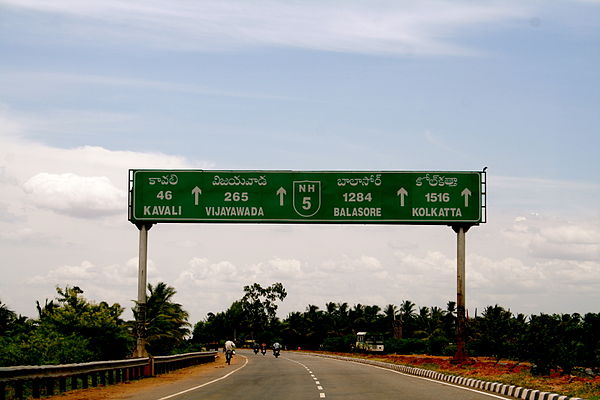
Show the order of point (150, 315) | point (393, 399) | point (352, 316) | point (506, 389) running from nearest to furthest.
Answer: point (393, 399)
point (506, 389)
point (150, 315)
point (352, 316)

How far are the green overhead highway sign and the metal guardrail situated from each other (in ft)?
19.3

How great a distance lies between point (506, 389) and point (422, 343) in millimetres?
70720

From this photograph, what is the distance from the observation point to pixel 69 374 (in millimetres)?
22016

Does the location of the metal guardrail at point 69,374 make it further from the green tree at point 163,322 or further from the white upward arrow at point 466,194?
the green tree at point 163,322

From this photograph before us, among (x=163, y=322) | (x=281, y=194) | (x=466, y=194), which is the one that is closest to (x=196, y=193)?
(x=281, y=194)

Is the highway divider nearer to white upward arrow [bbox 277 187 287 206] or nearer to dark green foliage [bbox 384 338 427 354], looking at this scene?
white upward arrow [bbox 277 187 287 206]

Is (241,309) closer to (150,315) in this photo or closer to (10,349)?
(150,315)

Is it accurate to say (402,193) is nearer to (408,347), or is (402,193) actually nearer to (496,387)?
(496,387)

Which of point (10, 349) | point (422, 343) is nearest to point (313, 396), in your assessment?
point (10, 349)

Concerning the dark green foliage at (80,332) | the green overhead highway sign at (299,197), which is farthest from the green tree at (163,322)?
the green overhead highway sign at (299,197)

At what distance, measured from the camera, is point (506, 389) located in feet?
73.3

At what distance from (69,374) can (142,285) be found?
10197 millimetres

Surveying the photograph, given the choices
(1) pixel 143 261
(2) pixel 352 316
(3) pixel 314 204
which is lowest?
(2) pixel 352 316

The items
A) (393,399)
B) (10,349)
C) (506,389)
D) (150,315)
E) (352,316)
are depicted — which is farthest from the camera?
(352,316)
